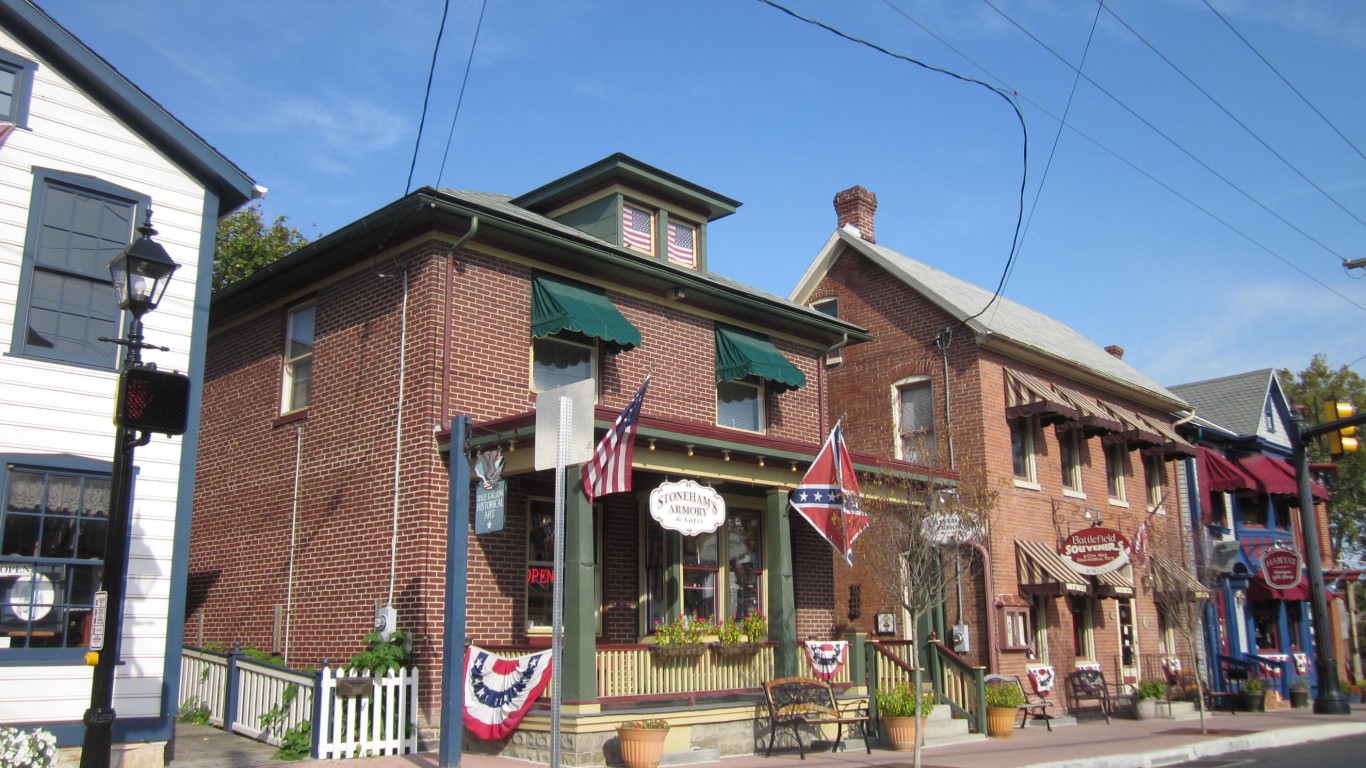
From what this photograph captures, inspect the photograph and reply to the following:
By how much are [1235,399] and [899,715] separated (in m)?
22.6

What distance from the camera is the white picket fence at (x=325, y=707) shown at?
12469 mm

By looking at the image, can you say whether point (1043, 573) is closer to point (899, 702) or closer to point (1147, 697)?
point (1147, 697)

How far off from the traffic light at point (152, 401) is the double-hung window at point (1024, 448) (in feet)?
59.7

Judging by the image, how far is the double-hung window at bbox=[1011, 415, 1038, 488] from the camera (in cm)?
2319

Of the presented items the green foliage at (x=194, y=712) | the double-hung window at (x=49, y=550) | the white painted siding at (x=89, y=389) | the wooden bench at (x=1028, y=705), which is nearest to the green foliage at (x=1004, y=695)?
the wooden bench at (x=1028, y=705)

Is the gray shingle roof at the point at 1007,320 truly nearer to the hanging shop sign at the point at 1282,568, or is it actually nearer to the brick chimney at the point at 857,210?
the brick chimney at the point at 857,210

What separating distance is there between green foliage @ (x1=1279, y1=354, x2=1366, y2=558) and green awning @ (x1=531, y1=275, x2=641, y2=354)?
116 feet

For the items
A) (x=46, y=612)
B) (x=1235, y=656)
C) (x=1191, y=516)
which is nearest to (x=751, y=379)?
(x=46, y=612)

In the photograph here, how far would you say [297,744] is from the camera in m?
12.6

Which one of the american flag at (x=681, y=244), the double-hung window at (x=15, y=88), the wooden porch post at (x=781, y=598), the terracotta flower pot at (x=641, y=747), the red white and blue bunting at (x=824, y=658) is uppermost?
the american flag at (x=681, y=244)

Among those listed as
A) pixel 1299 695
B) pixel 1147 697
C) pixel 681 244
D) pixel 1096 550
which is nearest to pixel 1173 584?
pixel 1096 550

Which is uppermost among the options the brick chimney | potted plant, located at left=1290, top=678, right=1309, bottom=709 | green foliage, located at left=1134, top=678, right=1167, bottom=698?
the brick chimney

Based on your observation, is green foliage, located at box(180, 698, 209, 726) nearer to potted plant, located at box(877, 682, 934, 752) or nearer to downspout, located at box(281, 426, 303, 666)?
downspout, located at box(281, 426, 303, 666)

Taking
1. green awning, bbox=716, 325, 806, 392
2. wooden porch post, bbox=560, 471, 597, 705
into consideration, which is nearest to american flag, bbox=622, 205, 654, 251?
green awning, bbox=716, 325, 806, 392
